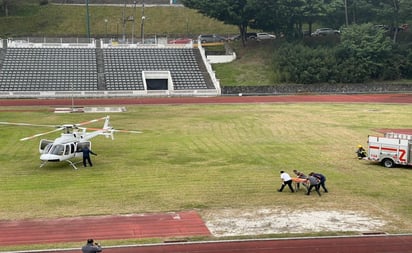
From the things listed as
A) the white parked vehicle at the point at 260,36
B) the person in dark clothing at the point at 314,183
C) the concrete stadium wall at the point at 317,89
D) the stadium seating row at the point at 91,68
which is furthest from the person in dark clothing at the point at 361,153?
the white parked vehicle at the point at 260,36

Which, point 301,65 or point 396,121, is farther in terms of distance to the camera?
point 301,65

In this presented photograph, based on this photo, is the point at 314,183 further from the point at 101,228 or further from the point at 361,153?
the point at 101,228

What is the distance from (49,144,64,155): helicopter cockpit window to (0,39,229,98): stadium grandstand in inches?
1759

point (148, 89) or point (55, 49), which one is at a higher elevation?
point (55, 49)

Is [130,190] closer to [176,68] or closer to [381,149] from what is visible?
[381,149]

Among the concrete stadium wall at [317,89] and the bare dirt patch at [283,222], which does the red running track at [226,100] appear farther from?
the bare dirt patch at [283,222]

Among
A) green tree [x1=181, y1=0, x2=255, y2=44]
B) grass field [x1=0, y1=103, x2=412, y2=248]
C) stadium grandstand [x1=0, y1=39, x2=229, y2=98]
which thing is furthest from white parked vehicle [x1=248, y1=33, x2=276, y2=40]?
grass field [x1=0, y1=103, x2=412, y2=248]

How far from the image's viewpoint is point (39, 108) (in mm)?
66062

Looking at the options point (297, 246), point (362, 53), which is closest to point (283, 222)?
point (297, 246)

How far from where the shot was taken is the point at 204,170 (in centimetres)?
3466

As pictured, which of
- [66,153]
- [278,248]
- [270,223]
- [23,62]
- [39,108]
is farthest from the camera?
[23,62]

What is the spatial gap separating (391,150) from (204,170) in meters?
12.0

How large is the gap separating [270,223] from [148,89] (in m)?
63.5

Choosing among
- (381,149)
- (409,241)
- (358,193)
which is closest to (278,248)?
(409,241)
